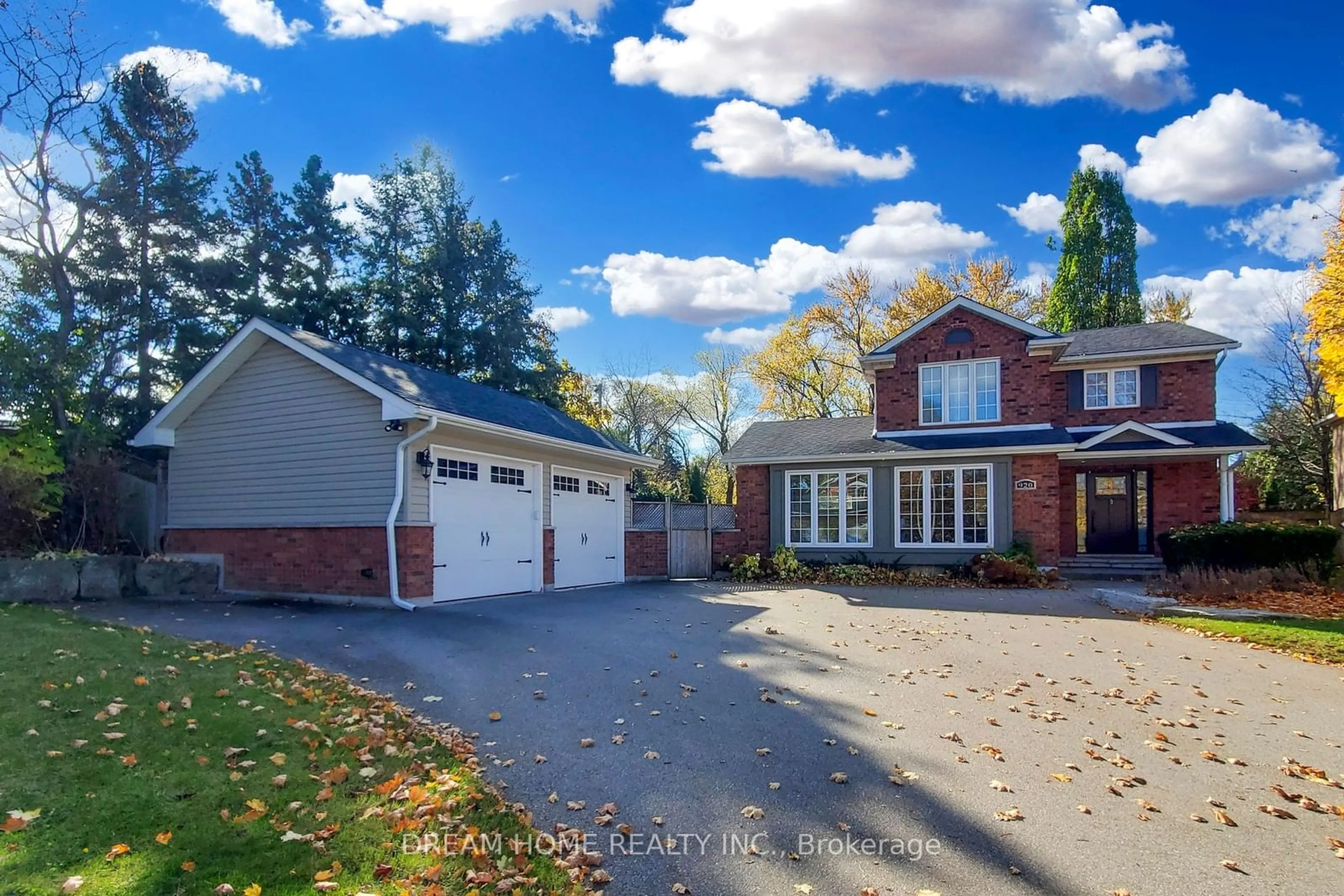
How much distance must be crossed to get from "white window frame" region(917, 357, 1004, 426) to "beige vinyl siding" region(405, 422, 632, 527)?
25.8 feet

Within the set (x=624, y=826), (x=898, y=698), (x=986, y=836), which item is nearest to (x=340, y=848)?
(x=624, y=826)

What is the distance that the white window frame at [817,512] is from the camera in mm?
18547

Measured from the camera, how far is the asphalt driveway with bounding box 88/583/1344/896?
151 inches

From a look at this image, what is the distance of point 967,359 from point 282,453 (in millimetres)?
15549

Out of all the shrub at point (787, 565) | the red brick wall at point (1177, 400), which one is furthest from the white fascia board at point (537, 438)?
the red brick wall at point (1177, 400)

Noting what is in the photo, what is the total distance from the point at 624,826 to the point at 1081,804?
108 inches

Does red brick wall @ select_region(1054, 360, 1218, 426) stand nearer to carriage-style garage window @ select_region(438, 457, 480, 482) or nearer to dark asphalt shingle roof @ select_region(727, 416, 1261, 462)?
dark asphalt shingle roof @ select_region(727, 416, 1261, 462)

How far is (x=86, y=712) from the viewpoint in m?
5.46

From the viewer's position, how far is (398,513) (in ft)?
36.9

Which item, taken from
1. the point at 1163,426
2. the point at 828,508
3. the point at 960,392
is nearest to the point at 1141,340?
the point at 1163,426

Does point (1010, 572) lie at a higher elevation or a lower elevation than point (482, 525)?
lower

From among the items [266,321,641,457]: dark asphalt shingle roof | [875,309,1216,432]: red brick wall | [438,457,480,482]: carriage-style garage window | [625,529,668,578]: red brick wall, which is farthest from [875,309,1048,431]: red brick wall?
[438,457,480,482]: carriage-style garage window

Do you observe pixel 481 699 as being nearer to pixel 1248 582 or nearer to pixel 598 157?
pixel 598 157

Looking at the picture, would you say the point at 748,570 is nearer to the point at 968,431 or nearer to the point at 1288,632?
the point at 968,431
